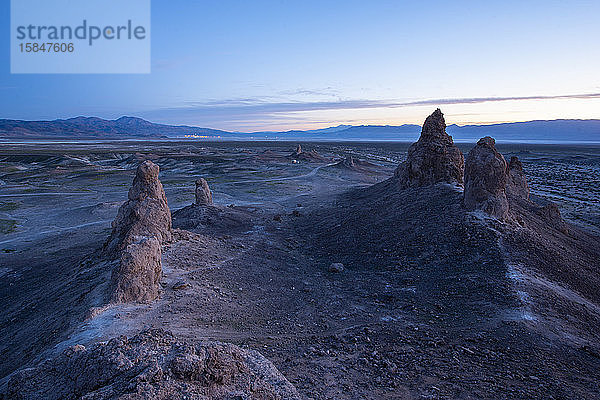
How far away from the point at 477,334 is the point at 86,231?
22.6m

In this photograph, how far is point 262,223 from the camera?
23.2 m

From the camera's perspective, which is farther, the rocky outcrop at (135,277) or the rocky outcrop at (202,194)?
the rocky outcrop at (202,194)

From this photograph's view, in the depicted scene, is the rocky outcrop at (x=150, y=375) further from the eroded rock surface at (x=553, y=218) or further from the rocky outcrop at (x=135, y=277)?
the eroded rock surface at (x=553, y=218)

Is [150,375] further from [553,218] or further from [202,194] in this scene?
[553,218]

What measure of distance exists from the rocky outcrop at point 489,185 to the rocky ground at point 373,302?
0.53 metres

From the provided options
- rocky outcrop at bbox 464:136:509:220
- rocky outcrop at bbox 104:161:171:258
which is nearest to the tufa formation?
rocky outcrop at bbox 104:161:171:258

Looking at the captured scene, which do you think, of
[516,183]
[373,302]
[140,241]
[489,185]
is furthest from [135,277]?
[516,183]

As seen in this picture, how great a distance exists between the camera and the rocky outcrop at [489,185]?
1567cm

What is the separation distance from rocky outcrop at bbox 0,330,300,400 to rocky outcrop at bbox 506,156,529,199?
19.7 m

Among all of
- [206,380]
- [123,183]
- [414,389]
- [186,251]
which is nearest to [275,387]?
[206,380]

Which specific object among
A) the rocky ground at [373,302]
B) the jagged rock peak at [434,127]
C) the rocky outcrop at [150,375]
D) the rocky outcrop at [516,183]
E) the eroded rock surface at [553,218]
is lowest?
the rocky ground at [373,302]

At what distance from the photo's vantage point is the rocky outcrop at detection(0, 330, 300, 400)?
211 inches

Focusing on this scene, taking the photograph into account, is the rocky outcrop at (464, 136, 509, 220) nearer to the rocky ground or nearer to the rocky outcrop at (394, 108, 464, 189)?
the rocky ground

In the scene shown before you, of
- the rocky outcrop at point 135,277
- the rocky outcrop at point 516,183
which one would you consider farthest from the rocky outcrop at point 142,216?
the rocky outcrop at point 516,183
